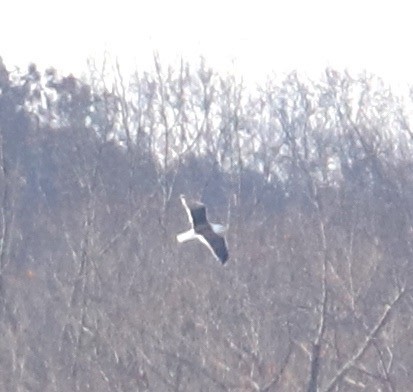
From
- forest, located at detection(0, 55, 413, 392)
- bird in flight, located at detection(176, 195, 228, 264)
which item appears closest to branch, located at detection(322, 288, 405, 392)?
forest, located at detection(0, 55, 413, 392)

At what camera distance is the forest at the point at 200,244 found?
18359 millimetres

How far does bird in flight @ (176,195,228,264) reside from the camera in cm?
1218

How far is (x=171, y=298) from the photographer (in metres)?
19.2

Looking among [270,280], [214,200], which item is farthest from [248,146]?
[270,280]

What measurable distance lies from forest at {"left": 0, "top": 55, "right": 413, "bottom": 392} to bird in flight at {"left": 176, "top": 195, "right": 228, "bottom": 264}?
4100 mm

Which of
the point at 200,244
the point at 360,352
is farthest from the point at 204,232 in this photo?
the point at 200,244

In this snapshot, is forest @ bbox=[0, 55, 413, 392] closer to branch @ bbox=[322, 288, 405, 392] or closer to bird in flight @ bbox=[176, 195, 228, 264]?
branch @ bbox=[322, 288, 405, 392]

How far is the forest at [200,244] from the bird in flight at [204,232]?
13.5 feet

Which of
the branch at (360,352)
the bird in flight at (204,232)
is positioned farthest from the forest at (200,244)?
the bird in flight at (204,232)

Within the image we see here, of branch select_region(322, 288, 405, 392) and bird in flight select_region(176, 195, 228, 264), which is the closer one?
bird in flight select_region(176, 195, 228, 264)

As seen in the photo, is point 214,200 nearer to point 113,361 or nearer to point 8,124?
point 8,124

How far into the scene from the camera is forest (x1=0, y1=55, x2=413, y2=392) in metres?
18.4

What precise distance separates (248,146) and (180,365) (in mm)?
14299

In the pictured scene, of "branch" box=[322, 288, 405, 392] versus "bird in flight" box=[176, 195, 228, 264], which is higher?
"bird in flight" box=[176, 195, 228, 264]
